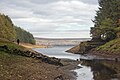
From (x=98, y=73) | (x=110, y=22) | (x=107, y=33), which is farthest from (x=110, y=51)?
(x=98, y=73)

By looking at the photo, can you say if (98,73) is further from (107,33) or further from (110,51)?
(107,33)

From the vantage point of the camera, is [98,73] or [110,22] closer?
[98,73]

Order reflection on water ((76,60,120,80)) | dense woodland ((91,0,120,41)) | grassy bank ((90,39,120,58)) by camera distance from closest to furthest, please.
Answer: reflection on water ((76,60,120,80)) < grassy bank ((90,39,120,58)) < dense woodland ((91,0,120,41))

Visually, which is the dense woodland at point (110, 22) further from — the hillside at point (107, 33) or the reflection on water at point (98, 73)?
the reflection on water at point (98, 73)

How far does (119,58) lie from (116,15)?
3415 centimetres

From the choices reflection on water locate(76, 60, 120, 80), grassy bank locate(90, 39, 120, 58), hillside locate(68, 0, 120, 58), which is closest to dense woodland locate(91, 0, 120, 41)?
hillside locate(68, 0, 120, 58)

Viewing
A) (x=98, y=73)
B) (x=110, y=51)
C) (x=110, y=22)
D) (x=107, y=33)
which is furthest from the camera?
(x=107, y=33)

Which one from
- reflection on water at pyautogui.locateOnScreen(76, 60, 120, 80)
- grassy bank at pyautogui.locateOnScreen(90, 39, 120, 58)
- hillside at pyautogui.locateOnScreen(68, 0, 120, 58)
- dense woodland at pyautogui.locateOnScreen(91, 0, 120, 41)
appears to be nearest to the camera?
reflection on water at pyautogui.locateOnScreen(76, 60, 120, 80)

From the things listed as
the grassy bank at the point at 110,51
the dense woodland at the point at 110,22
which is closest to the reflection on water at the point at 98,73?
the grassy bank at the point at 110,51

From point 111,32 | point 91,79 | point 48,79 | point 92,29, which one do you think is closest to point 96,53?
point 111,32

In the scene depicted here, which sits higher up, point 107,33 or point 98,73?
point 107,33

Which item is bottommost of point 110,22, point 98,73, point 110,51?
point 98,73

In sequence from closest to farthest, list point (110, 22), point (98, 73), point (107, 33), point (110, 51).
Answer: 1. point (98, 73)
2. point (110, 51)
3. point (110, 22)
4. point (107, 33)

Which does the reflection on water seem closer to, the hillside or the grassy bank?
the grassy bank
